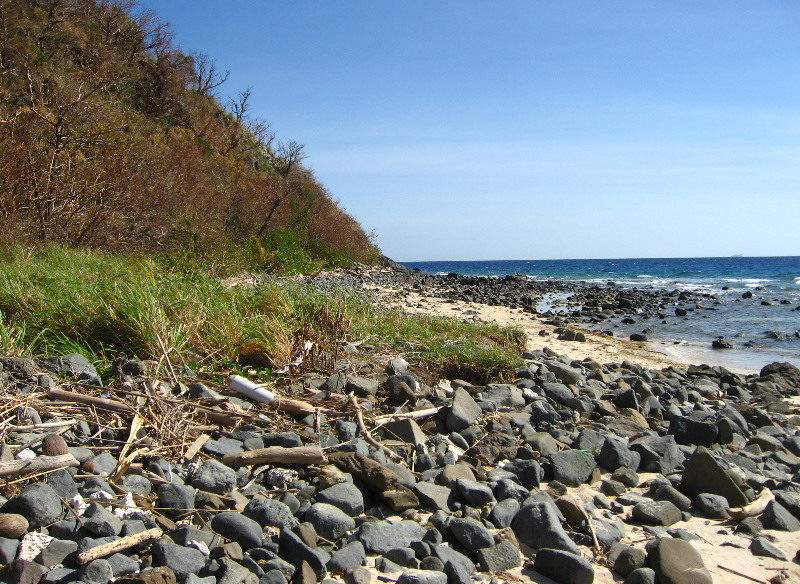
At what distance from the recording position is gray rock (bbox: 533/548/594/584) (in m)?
2.62

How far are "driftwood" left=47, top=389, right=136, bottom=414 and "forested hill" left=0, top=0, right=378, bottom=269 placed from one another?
610 centimetres

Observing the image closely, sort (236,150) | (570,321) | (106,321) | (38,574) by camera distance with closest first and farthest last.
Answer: (38,574)
(106,321)
(570,321)
(236,150)

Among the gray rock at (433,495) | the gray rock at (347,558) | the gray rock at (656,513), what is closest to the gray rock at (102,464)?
the gray rock at (347,558)

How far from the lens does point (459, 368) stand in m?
5.68

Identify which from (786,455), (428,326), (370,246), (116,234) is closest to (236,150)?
(370,246)

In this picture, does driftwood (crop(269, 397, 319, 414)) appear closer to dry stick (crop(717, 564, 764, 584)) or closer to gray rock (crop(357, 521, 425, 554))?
gray rock (crop(357, 521, 425, 554))

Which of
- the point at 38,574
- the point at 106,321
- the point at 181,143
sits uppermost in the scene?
the point at 181,143

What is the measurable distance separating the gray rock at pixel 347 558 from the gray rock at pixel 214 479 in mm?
630

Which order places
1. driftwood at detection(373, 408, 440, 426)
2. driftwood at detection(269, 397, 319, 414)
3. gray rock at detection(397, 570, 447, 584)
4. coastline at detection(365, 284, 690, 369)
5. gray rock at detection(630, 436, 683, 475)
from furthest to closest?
coastline at detection(365, 284, 690, 369), gray rock at detection(630, 436, 683, 475), driftwood at detection(373, 408, 440, 426), driftwood at detection(269, 397, 319, 414), gray rock at detection(397, 570, 447, 584)

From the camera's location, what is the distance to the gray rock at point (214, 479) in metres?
2.79

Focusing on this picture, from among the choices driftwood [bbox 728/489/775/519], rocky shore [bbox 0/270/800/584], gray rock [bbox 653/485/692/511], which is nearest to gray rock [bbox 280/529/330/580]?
rocky shore [bbox 0/270/800/584]

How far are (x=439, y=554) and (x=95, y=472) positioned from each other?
61.0 inches

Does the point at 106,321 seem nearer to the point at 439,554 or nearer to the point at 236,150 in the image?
the point at 439,554

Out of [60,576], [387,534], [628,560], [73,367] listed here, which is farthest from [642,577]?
[73,367]
